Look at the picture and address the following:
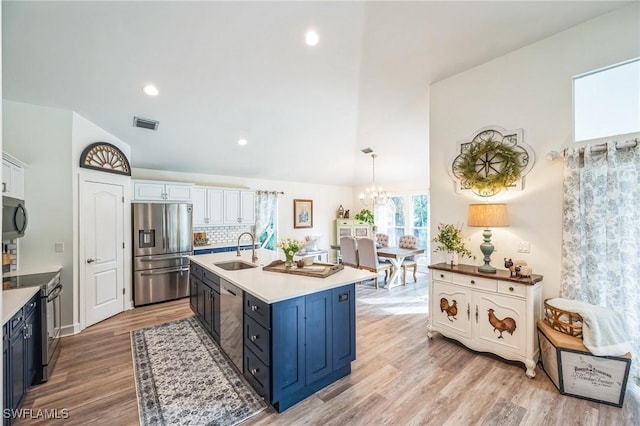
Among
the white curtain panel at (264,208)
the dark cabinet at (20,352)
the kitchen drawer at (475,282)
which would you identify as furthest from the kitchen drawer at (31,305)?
the white curtain panel at (264,208)

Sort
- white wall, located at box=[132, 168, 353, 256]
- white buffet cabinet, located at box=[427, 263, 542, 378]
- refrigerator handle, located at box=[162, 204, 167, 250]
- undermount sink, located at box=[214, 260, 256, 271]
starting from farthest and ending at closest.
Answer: white wall, located at box=[132, 168, 353, 256] → refrigerator handle, located at box=[162, 204, 167, 250] → undermount sink, located at box=[214, 260, 256, 271] → white buffet cabinet, located at box=[427, 263, 542, 378]

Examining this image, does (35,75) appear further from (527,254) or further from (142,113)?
(527,254)

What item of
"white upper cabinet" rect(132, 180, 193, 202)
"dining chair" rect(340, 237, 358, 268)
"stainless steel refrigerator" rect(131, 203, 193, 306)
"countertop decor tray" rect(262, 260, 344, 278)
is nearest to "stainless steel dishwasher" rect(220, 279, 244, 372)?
"countertop decor tray" rect(262, 260, 344, 278)

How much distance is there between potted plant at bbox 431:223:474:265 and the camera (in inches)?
Answer: 125

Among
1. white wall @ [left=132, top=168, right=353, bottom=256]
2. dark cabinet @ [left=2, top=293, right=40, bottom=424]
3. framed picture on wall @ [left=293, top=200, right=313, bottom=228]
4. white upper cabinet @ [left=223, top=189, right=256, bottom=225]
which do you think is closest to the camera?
dark cabinet @ [left=2, top=293, right=40, bottom=424]

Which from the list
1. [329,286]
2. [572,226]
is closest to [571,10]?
[572,226]

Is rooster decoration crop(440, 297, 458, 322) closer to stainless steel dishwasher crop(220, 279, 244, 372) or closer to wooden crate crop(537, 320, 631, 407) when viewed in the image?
wooden crate crop(537, 320, 631, 407)

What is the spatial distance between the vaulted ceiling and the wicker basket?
2.50m

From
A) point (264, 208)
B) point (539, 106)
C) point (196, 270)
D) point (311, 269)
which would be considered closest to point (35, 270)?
point (196, 270)

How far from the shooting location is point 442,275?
314cm

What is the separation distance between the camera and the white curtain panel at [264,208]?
647 centimetres

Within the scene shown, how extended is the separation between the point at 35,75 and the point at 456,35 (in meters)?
4.15

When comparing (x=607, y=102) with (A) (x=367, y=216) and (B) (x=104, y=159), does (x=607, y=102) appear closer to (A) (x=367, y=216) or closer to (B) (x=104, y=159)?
(A) (x=367, y=216)

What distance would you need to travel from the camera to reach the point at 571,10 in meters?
2.38
